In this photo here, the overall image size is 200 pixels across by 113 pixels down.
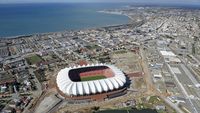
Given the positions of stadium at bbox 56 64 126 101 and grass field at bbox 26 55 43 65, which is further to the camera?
grass field at bbox 26 55 43 65

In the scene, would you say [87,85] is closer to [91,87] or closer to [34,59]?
[91,87]

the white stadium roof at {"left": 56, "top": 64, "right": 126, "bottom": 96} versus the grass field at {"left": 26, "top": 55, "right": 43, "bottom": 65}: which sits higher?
the white stadium roof at {"left": 56, "top": 64, "right": 126, "bottom": 96}

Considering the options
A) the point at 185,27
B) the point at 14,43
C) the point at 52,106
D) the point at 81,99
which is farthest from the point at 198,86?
the point at 185,27

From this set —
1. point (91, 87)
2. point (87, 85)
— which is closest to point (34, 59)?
point (87, 85)

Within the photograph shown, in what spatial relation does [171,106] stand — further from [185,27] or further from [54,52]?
[185,27]

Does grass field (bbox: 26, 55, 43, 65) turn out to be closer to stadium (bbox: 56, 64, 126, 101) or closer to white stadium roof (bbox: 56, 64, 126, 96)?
stadium (bbox: 56, 64, 126, 101)

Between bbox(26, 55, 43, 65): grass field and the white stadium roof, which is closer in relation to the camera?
the white stadium roof

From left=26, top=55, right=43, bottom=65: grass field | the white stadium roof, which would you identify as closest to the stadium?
the white stadium roof

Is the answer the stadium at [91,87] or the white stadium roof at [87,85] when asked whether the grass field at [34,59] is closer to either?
the stadium at [91,87]

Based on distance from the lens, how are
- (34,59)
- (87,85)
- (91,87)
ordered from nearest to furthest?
(91,87), (87,85), (34,59)

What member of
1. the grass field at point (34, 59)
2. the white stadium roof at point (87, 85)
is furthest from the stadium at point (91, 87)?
the grass field at point (34, 59)

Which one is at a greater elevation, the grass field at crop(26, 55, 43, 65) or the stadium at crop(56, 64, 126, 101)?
the stadium at crop(56, 64, 126, 101)

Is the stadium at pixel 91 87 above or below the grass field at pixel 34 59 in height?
above
